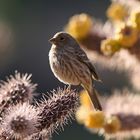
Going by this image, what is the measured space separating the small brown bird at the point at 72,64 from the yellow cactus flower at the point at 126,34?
42 cm

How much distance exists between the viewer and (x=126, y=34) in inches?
314

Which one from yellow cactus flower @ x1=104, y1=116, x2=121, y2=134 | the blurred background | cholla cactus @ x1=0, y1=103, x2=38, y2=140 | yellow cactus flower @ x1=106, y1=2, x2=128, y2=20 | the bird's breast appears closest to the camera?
cholla cactus @ x1=0, y1=103, x2=38, y2=140

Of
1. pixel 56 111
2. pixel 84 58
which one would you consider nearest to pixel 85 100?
pixel 84 58

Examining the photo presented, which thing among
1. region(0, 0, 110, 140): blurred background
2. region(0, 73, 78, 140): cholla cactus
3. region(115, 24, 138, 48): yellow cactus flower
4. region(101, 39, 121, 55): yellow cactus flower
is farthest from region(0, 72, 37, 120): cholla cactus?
region(0, 0, 110, 140): blurred background

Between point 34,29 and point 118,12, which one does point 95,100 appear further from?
point 34,29

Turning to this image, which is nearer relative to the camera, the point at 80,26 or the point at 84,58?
the point at 84,58

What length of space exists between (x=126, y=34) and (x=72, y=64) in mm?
634

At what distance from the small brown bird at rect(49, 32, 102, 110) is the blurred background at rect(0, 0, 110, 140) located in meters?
14.8

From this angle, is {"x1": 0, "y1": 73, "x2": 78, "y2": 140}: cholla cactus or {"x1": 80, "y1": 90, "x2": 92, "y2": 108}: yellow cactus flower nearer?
{"x1": 0, "y1": 73, "x2": 78, "y2": 140}: cholla cactus

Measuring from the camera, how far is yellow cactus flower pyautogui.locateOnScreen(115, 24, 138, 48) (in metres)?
7.95

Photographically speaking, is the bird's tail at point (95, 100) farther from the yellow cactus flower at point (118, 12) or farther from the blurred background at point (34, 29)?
the blurred background at point (34, 29)

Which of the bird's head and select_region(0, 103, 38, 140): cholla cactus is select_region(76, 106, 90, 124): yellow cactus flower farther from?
select_region(0, 103, 38, 140): cholla cactus

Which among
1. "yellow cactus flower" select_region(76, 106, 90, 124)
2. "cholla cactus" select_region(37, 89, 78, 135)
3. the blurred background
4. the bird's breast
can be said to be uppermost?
the blurred background

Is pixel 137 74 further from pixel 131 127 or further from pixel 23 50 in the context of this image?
pixel 23 50
